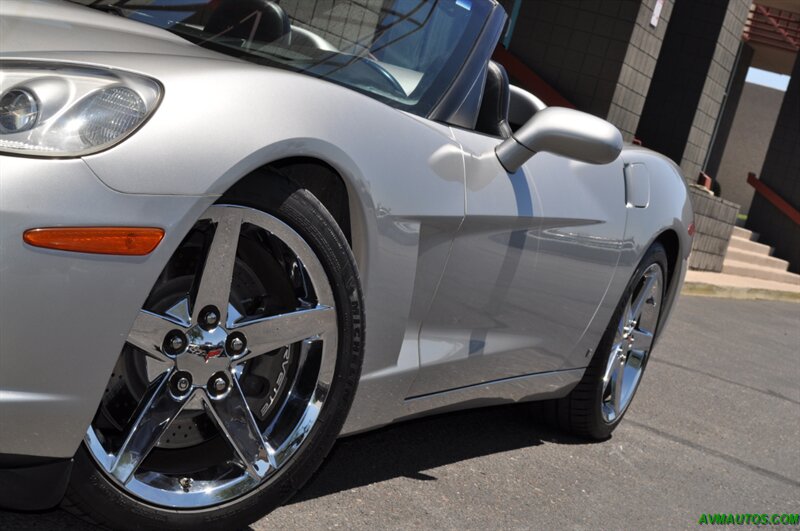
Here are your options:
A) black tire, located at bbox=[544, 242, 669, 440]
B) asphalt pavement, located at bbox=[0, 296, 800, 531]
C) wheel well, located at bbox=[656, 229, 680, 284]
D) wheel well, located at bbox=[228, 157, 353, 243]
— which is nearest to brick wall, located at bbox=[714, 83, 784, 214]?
asphalt pavement, located at bbox=[0, 296, 800, 531]

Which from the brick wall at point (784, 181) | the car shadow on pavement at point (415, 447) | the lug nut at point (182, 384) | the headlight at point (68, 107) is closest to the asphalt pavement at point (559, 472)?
the car shadow on pavement at point (415, 447)

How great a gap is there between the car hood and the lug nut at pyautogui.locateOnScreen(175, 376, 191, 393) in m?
0.68

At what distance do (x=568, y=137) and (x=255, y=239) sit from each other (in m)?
0.98

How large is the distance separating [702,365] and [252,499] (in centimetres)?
484

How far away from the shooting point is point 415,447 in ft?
12.1

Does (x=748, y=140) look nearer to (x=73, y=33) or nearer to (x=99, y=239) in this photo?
(x=73, y=33)

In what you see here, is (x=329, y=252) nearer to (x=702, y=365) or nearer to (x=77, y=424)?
(x=77, y=424)

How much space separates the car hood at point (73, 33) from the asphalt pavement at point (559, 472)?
107cm

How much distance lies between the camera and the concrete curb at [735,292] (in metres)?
11.4

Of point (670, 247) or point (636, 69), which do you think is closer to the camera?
point (670, 247)

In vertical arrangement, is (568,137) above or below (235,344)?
above

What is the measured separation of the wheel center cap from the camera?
2.28 meters

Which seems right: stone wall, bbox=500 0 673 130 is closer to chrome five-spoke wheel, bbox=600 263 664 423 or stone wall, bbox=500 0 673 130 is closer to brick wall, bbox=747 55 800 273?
chrome five-spoke wheel, bbox=600 263 664 423

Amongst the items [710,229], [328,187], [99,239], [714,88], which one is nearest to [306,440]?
[328,187]
